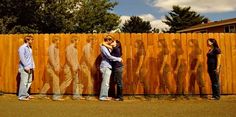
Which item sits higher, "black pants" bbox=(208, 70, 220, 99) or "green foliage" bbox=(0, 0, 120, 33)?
"green foliage" bbox=(0, 0, 120, 33)

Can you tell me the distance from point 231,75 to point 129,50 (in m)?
3.35

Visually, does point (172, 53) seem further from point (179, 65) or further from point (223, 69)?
point (223, 69)

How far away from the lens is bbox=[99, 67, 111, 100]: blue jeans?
45.6ft

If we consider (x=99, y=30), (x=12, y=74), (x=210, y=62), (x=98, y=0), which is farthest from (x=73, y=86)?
(x=98, y=0)

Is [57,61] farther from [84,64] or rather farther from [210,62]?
[210,62]

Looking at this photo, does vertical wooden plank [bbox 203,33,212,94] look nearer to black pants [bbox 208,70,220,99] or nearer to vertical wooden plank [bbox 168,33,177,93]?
black pants [bbox 208,70,220,99]

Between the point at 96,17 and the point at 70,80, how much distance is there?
38422 mm

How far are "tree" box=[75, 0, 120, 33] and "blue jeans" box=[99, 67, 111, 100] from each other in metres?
31.0

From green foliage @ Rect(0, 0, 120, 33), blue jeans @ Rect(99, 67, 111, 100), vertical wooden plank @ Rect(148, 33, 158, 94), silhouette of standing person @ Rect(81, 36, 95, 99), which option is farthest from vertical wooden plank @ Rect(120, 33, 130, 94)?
green foliage @ Rect(0, 0, 120, 33)

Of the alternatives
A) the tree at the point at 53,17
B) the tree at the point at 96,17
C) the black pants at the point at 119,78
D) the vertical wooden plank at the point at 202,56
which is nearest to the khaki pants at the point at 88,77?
the black pants at the point at 119,78

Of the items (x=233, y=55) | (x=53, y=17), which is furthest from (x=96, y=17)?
(x=233, y=55)

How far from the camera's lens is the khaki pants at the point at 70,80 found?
1433 cm

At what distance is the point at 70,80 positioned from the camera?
14406 mm

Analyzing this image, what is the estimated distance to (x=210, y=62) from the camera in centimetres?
1405
